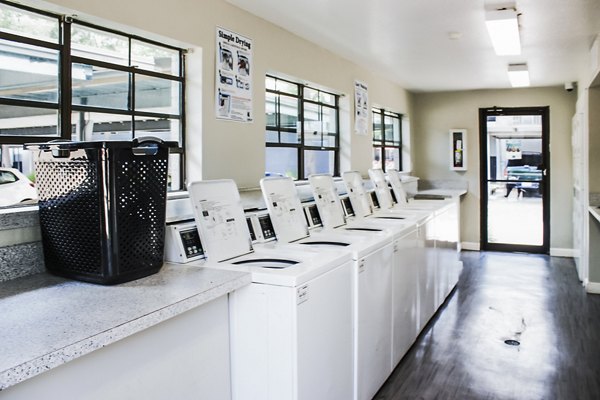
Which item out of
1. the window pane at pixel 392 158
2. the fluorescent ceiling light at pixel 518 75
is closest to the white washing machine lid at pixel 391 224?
the fluorescent ceiling light at pixel 518 75

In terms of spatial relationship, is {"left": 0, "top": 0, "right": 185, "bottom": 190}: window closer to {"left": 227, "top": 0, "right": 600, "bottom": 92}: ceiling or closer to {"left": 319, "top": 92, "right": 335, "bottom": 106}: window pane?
{"left": 227, "top": 0, "right": 600, "bottom": 92}: ceiling

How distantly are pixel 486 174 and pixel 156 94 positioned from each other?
600 cm

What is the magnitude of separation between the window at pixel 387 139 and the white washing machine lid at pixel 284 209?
11.1 ft

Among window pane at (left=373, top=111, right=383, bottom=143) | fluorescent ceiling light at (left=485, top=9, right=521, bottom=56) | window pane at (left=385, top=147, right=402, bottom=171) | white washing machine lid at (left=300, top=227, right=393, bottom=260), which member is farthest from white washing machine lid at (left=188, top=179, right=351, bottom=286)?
window pane at (left=385, top=147, right=402, bottom=171)

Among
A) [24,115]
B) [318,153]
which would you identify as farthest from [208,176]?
[318,153]

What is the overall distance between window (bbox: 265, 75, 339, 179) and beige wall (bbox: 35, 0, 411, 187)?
193 millimetres

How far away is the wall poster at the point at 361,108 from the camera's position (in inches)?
213

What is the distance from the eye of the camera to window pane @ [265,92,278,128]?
4.06m

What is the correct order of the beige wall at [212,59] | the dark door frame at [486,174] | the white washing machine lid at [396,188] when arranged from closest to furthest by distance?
the beige wall at [212,59], the white washing machine lid at [396,188], the dark door frame at [486,174]

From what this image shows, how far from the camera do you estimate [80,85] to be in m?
2.54

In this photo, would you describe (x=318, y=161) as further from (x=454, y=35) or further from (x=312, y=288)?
(x=312, y=288)

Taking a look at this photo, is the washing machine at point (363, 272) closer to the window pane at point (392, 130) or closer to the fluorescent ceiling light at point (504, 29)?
the fluorescent ceiling light at point (504, 29)

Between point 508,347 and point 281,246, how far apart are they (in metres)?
2.02

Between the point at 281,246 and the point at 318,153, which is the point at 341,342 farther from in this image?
the point at 318,153
